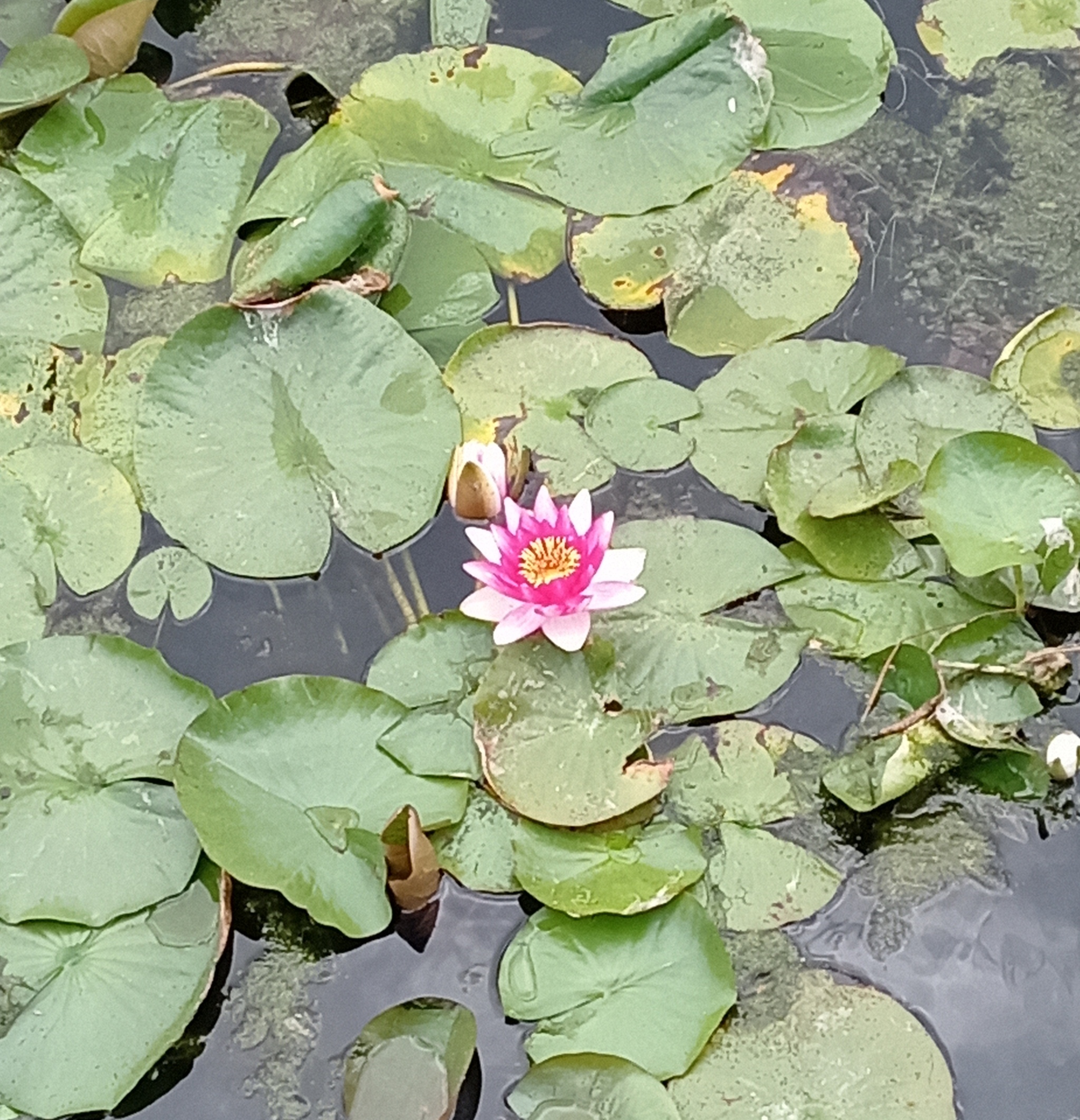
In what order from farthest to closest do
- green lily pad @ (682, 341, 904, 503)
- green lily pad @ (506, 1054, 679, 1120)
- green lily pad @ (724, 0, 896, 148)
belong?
1. green lily pad @ (724, 0, 896, 148)
2. green lily pad @ (682, 341, 904, 503)
3. green lily pad @ (506, 1054, 679, 1120)

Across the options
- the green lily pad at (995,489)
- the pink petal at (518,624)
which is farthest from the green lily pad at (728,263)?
the pink petal at (518,624)

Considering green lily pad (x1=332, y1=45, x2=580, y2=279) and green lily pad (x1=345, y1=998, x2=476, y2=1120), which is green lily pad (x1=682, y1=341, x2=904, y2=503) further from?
green lily pad (x1=345, y1=998, x2=476, y2=1120)

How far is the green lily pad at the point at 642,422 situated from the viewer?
2254mm

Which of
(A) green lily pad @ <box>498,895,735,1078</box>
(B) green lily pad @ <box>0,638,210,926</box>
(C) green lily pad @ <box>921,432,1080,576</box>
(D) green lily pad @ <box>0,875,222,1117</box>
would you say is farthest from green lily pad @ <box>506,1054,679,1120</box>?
(C) green lily pad @ <box>921,432,1080,576</box>

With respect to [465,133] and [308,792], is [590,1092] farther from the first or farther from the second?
[465,133]

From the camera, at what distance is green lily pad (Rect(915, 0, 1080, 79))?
8.95 ft

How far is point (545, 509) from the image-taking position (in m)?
2.06

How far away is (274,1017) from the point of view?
1823mm

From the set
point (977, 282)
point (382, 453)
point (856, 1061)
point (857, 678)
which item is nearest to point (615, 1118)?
point (856, 1061)

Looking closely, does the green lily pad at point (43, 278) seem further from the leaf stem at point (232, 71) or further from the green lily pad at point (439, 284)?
the green lily pad at point (439, 284)

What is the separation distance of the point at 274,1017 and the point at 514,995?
350 millimetres

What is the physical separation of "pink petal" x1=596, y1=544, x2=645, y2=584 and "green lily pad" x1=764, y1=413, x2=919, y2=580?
29cm

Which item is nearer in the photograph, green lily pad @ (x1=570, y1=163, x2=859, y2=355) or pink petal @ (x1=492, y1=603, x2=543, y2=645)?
pink petal @ (x1=492, y1=603, x2=543, y2=645)

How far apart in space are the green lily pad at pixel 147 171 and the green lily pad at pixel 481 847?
1225 millimetres
